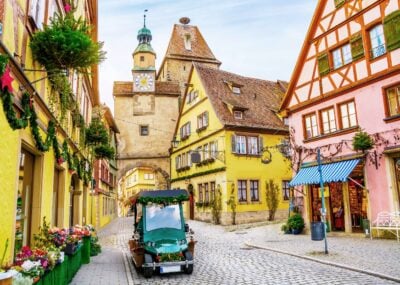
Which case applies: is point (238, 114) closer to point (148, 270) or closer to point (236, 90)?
point (236, 90)

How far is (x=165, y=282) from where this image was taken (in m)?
8.73

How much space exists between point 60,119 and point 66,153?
1.14 m

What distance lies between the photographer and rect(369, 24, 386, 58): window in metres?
14.6

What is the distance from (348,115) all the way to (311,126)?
7.90 feet

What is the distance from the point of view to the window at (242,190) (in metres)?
25.2

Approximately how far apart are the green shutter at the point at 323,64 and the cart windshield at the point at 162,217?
34.9 feet

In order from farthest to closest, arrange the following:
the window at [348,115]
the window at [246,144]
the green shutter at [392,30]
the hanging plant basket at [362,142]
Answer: the window at [246,144], the window at [348,115], the hanging plant basket at [362,142], the green shutter at [392,30]

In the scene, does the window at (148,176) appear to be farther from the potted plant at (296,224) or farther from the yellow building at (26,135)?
the yellow building at (26,135)

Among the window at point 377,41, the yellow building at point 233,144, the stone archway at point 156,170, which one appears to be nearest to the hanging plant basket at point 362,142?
the window at point 377,41

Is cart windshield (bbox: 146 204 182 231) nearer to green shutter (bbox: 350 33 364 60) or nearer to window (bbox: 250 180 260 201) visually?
green shutter (bbox: 350 33 364 60)

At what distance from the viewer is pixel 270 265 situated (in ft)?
33.3

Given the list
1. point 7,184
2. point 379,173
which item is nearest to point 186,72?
point 379,173

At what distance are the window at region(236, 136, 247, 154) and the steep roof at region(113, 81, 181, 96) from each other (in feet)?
63.1

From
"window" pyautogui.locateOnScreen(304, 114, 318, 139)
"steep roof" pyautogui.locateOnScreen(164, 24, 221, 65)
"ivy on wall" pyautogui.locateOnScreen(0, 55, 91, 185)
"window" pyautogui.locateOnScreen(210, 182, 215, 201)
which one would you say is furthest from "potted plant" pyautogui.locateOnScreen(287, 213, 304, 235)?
"steep roof" pyautogui.locateOnScreen(164, 24, 221, 65)
